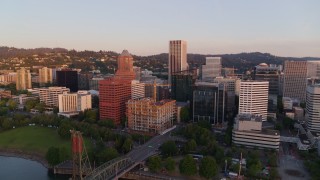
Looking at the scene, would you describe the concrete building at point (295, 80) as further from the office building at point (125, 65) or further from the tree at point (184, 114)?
the office building at point (125, 65)

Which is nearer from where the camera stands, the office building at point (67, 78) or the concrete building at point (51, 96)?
the concrete building at point (51, 96)

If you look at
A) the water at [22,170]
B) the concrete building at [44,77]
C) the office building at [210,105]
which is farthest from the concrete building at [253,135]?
the concrete building at [44,77]

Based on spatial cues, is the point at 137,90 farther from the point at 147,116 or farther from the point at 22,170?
the point at 22,170

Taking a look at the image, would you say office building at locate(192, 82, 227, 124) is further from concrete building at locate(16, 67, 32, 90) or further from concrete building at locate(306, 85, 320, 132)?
concrete building at locate(16, 67, 32, 90)

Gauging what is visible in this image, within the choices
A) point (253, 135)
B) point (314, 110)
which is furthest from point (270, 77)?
point (253, 135)

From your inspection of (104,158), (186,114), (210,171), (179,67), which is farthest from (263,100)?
(179,67)

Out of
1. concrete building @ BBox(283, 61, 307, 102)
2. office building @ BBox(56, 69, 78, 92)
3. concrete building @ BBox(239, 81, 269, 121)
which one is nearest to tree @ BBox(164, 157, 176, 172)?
concrete building @ BBox(239, 81, 269, 121)

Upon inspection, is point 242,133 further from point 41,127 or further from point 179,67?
point 179,67
